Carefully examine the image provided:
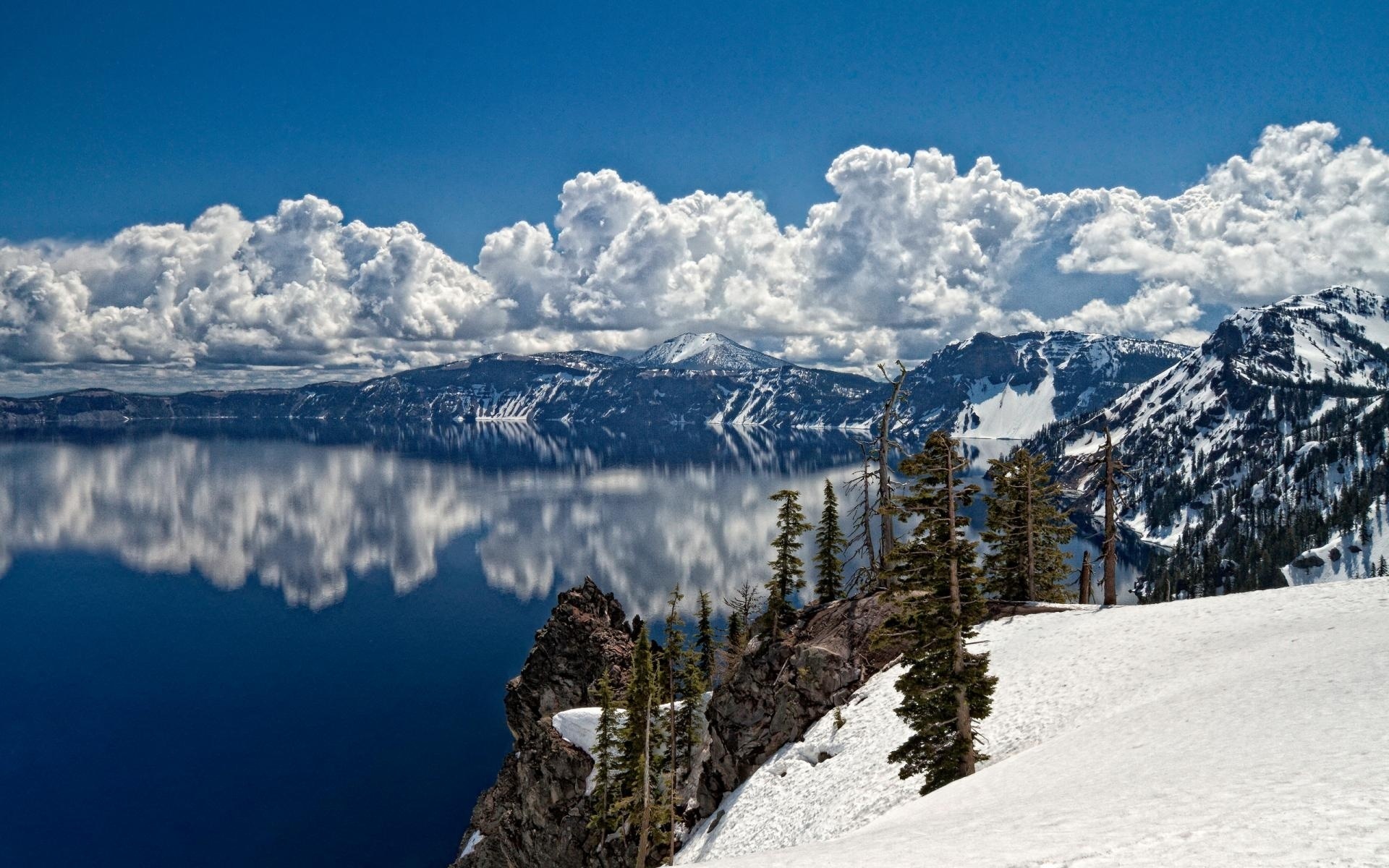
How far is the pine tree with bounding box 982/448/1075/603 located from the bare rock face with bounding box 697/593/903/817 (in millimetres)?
9130

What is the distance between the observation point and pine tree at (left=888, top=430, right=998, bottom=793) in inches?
851

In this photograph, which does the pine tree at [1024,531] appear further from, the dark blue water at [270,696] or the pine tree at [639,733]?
the dark blue water at [270,696]

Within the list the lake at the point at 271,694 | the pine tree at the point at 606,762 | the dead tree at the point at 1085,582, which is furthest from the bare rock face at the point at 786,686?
the lake at the point at 271,694

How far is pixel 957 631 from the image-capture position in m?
21.6

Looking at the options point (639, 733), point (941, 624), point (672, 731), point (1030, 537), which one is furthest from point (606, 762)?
point (1030, 537)

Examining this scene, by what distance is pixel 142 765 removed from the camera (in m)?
82.7

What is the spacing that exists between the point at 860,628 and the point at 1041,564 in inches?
539

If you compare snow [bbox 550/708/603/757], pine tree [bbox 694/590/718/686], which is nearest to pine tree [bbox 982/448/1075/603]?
pine tree [bbox 694/590/718/686]

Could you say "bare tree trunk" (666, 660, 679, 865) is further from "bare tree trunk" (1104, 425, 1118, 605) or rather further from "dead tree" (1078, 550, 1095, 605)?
"dead tree" (1078, 550, 1095, 605)

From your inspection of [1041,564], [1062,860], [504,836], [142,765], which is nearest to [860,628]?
[1041,564]

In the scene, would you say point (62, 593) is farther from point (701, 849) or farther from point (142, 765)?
point (701, 849)

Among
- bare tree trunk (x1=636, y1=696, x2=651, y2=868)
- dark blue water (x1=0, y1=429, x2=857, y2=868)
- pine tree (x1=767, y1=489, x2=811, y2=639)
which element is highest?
pine tree (x1=767, y1=489, x2=811, y2=639)

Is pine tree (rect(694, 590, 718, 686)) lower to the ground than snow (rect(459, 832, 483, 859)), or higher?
higher

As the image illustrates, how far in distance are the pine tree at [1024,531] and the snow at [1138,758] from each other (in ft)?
20.8
